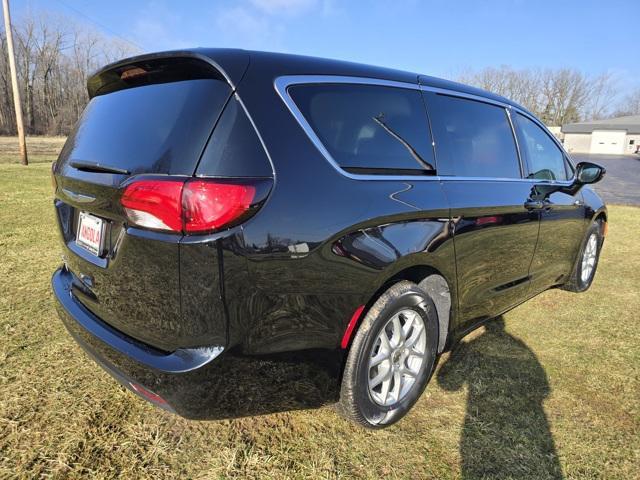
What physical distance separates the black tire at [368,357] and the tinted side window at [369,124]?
0.62m

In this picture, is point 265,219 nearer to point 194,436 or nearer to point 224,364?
point 224,364

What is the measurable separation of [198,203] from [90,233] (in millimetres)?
744

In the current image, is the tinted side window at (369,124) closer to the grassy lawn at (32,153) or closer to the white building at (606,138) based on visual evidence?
the grassy lawn at (32,153)

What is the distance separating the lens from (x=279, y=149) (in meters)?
1.62

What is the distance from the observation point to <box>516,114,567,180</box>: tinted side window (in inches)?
129

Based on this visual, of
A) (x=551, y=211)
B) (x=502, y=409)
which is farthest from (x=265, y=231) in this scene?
(x=551, y=211)

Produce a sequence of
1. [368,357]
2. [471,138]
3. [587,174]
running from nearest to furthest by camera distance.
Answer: [368,357] → [471,138] → [587,174]

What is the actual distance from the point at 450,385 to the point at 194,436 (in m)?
1.50

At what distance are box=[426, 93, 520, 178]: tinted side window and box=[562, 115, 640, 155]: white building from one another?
62.4 m

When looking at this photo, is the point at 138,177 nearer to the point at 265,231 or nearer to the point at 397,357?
the point at 265,231

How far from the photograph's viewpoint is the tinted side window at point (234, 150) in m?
1.53

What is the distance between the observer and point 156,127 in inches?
67.4

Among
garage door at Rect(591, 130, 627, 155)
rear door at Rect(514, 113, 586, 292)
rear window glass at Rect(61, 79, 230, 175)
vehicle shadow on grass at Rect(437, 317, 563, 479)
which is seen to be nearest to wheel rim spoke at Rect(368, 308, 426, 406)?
vehicle shadow on grass at Rect(437, 317, 563, 479)

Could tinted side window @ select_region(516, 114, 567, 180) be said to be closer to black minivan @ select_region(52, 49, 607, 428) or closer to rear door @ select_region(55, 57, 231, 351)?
black minivan @ select_region(52, 49, 607, 428)
